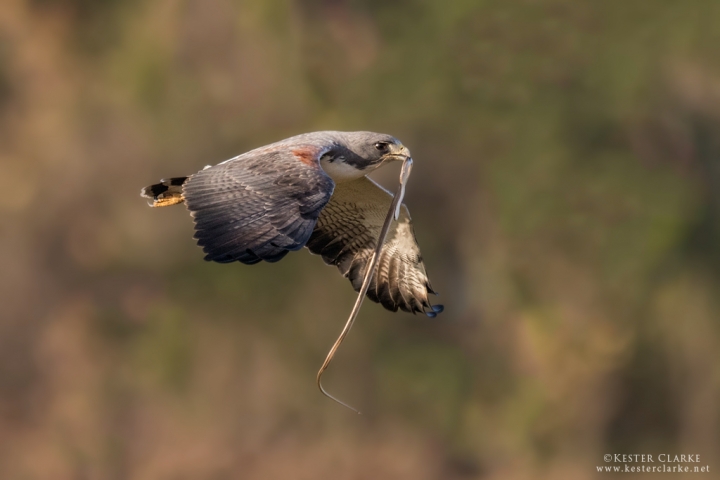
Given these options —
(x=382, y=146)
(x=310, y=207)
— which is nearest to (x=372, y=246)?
(x=382, y=146)

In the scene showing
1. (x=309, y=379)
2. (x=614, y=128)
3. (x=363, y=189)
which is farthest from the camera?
(x=614, y=128)

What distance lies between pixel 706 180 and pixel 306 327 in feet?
22.3

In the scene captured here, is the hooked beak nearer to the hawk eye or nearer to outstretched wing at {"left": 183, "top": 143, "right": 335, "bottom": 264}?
the hawk eye

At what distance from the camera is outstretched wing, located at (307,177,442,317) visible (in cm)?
643

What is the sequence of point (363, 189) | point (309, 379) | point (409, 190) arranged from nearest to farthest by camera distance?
point (363, 189) → point (409, 190) → point (309, 379)

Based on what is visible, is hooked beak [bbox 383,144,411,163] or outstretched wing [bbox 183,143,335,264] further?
hooked beak [bbox 383,144,411,163]

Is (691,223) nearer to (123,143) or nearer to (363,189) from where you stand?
(123,143)

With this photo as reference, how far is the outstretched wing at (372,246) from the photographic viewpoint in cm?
643

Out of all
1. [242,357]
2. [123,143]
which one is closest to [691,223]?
[242,357]

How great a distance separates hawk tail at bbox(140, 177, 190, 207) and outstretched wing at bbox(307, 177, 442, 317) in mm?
1024

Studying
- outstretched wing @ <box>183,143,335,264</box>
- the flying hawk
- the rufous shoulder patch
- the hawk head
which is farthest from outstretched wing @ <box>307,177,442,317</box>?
outstretched wing @ <box>183,143,335,264</box>

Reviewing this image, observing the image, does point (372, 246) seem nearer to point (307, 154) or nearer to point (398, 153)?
point (398, 153)

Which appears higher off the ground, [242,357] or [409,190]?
[409,190]

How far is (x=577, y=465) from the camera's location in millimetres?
15555
